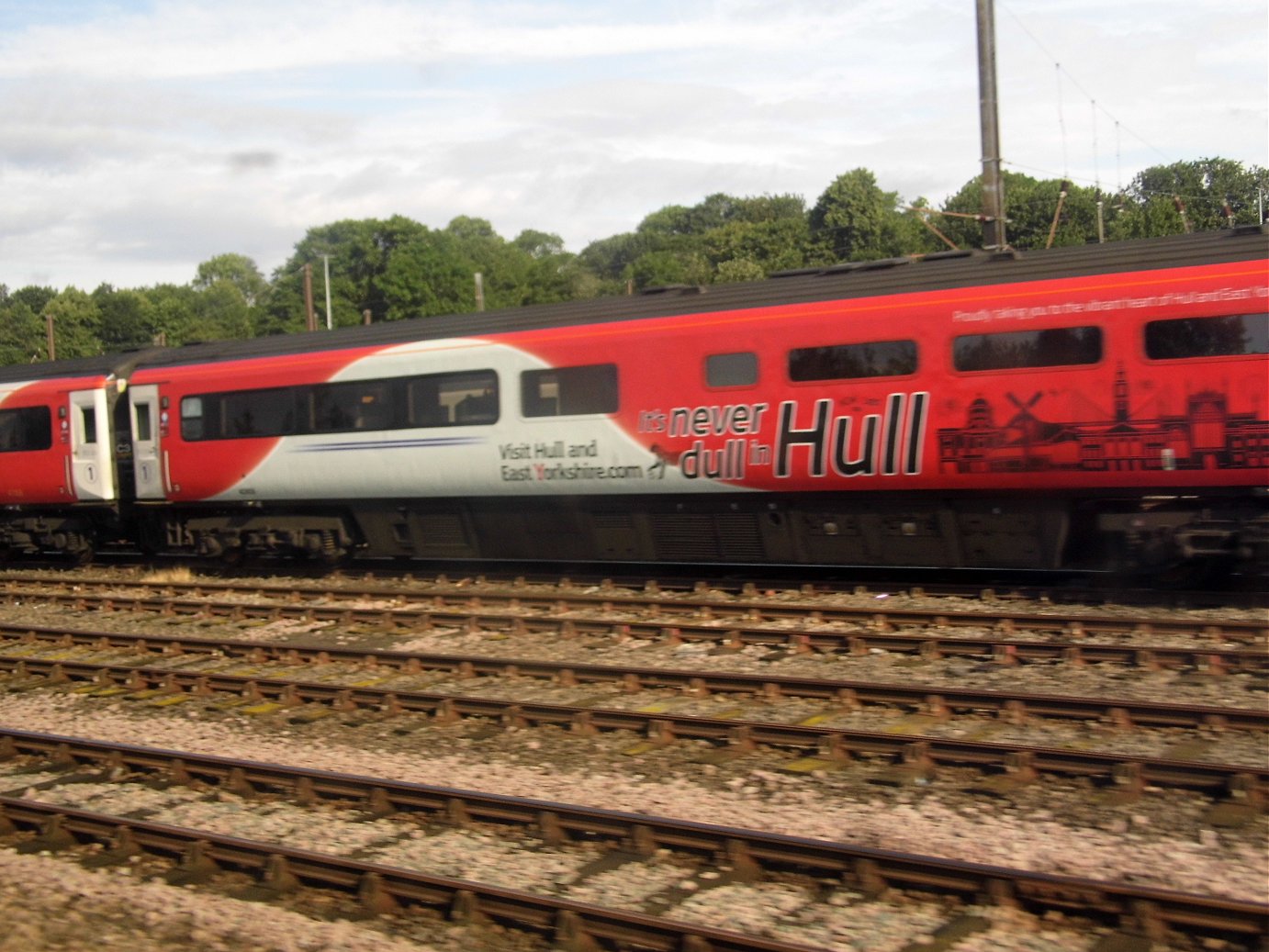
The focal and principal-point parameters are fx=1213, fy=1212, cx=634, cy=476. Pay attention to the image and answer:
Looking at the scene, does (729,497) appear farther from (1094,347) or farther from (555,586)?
(1094,347)

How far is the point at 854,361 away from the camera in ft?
39.3

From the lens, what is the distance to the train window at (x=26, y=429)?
1819 centimetres

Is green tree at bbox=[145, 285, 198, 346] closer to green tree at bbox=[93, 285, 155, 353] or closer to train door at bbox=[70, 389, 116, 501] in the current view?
green tree at bbox=[93, 285, 155, 353]

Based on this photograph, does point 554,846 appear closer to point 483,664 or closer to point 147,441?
point 483,664

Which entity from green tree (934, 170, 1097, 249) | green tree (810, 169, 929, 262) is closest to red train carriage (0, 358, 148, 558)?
green tree (934, 170, 1097, 249)

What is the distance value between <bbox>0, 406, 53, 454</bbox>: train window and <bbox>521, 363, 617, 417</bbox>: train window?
28.5ft

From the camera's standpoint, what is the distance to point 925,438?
11633mm

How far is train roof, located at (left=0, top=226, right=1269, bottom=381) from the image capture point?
35.0ft

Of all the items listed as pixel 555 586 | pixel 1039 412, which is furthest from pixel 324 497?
pixel 1039 412

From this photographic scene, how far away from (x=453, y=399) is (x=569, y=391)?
164 cm

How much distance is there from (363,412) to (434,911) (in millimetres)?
10470

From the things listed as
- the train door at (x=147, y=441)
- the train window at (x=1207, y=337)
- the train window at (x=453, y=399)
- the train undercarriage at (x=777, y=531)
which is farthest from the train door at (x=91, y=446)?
the train window at (x=1207, y=337)

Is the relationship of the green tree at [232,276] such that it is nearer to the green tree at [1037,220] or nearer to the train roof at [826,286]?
the green tree at [1037,220]

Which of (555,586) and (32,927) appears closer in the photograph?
(32,927)
